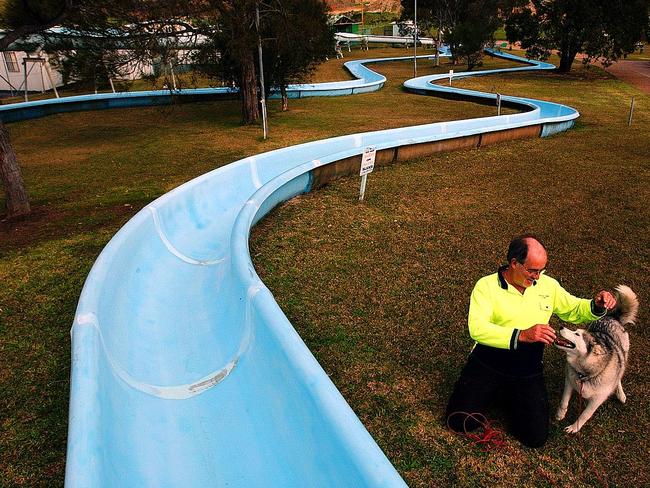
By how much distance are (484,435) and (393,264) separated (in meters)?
2.92

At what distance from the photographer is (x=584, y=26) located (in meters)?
27.8

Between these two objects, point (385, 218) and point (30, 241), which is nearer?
point (30, 241)

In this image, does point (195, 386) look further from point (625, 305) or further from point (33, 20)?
point (33, 20)

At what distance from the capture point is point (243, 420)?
140 inches

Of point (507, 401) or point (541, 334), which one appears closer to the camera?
point (541, 334)

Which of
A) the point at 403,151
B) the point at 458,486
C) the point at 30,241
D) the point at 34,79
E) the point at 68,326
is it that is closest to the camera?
the point at 458,486

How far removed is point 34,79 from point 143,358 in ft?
85.7

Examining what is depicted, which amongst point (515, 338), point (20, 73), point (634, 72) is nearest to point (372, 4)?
point (634, 72)

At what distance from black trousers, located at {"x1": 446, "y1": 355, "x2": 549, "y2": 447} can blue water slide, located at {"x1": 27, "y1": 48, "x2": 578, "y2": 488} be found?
1184 millimetres

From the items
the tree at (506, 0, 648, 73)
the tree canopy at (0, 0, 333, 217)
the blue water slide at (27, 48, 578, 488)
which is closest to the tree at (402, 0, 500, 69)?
the tree at (506, 0, 648, 73)

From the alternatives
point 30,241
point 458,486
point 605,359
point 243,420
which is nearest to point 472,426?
point 458,486

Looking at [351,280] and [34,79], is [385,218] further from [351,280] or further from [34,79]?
[34,79]

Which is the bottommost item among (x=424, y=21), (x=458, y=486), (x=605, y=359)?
Result: (x=458, y=486)

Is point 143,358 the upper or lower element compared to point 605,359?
lower
